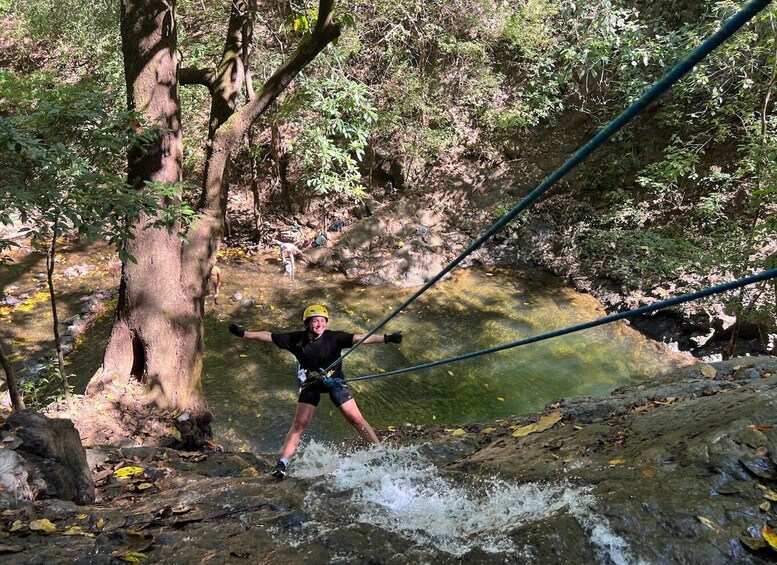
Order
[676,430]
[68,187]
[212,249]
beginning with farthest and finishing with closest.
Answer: [212,249]
[68,187]
[676,430]

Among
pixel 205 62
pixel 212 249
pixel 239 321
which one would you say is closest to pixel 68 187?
pixel 212 249

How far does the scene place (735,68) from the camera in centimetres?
761

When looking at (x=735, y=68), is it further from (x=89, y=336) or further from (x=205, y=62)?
(x=89, y=336)

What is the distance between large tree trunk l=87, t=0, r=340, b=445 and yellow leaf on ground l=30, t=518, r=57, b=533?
2575 mm

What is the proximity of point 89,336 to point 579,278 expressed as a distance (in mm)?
8834

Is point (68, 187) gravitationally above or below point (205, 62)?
below

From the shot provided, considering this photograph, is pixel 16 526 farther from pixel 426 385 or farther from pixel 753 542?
pixel 426 385

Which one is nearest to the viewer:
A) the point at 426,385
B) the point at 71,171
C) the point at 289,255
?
the point at 71,171

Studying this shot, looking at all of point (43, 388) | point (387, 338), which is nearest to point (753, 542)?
point (387, 338)

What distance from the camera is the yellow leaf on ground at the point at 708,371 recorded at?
451 cm

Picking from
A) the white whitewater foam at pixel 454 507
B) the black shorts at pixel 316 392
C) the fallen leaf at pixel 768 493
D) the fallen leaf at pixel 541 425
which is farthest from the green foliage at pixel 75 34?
the fallen leaf at pixel 768 493

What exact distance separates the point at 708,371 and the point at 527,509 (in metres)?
3.11

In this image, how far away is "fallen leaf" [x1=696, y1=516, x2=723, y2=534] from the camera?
2.03 meters

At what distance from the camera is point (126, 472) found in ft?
11.9
